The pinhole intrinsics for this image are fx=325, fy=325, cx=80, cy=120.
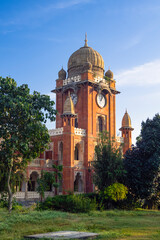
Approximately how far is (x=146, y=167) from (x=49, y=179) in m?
8.91

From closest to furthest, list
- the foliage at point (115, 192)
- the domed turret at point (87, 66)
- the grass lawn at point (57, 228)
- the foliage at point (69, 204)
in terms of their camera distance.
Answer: the grass lawn at point (57, 228), the foliage at point (69, 204), the foliage at point (115, 192), the domed turret at point (87, 66)

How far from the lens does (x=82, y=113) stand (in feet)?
117

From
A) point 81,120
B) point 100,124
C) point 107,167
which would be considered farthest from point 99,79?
point 107,167

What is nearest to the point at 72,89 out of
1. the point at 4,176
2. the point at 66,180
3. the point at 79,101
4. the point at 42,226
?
the point at 79,101

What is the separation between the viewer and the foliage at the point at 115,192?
23822mm

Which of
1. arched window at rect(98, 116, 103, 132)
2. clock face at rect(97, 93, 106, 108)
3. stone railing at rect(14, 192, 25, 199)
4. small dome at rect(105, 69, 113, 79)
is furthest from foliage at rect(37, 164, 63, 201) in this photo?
small dome at rect(105, 69, 113, 79)

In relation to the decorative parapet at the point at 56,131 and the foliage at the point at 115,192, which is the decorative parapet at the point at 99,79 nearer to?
the decorative parapet at the point at 56,131

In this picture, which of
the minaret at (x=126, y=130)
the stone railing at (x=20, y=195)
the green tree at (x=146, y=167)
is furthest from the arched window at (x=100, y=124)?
the stone railing at (x=20, y=195)

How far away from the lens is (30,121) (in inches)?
752

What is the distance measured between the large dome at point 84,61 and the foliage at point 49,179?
12192 mm

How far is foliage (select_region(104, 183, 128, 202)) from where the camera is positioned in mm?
23822

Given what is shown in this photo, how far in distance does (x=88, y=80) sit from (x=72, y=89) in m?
2.79

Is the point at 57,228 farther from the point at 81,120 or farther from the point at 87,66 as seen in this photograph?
the point at 87,66

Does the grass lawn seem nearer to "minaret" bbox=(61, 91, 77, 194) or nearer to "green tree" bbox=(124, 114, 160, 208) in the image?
"green tree" bbox=(124, 114, 160, 208)
